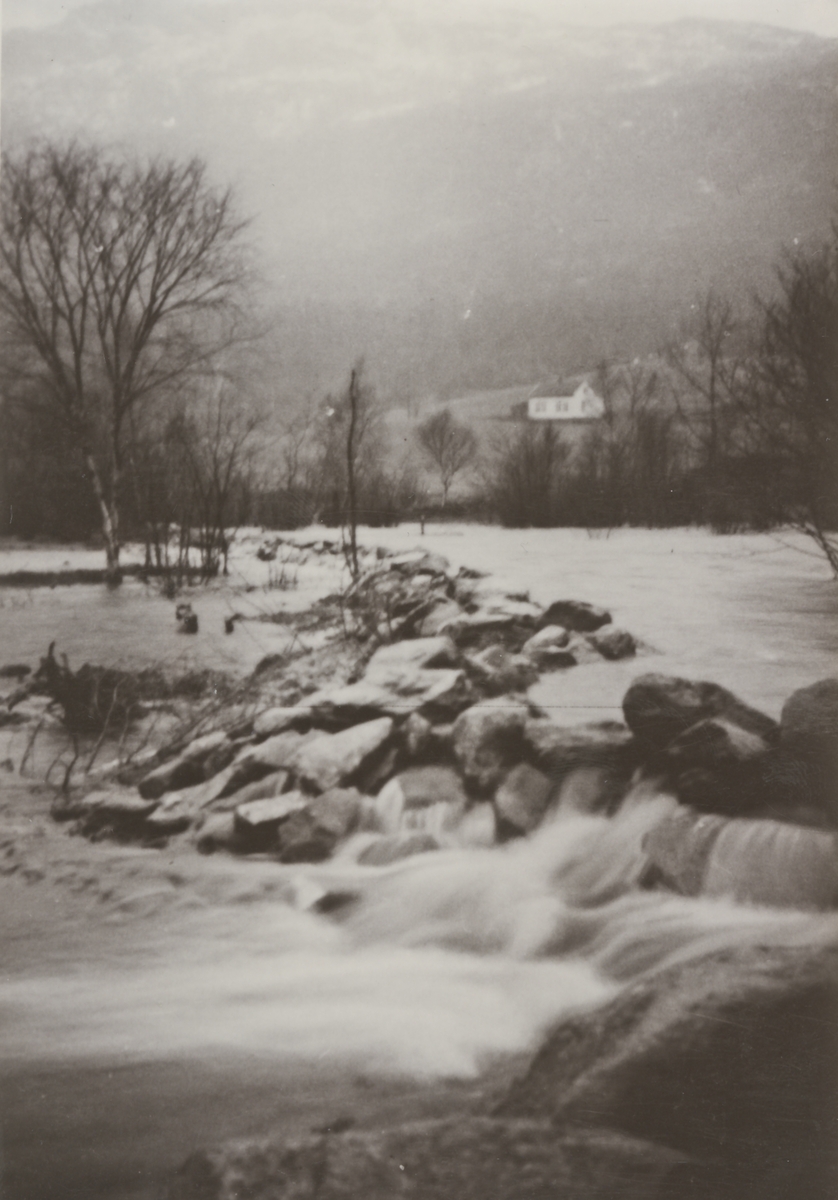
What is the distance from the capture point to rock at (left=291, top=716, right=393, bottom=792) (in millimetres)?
2055

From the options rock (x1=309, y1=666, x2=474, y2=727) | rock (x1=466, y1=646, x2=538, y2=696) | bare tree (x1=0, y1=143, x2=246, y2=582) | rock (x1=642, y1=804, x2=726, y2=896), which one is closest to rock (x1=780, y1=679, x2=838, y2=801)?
rock (x1=642, y1=804, x2=726, y2=896)

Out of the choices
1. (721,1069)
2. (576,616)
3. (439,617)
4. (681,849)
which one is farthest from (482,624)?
(721,1069)

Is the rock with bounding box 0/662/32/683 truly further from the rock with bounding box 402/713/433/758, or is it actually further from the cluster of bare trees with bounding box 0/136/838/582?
the rock with bounding box 402/713/433/758

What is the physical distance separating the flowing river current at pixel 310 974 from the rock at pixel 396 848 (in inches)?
0.7

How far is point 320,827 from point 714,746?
33.0 inches

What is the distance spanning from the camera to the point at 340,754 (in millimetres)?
2059

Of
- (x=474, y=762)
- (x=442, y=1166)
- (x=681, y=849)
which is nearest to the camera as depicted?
(x=442, y=1166)

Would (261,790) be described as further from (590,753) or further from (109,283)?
(109,283)

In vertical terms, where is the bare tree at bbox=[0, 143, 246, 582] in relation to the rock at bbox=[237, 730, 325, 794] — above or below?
above

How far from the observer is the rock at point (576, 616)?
81.4 inches

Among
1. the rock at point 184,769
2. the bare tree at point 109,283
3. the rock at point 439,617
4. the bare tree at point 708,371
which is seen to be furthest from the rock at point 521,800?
the bare tree at point 109,283

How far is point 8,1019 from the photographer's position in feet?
6.57

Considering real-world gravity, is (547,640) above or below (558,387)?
below

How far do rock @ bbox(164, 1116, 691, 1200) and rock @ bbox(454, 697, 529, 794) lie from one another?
64 centimetres
